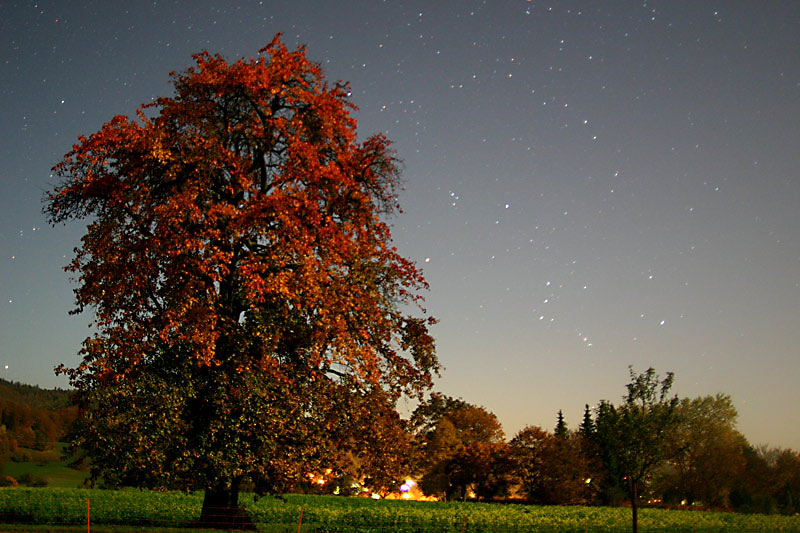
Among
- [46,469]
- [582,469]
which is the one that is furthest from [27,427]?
[582,469]

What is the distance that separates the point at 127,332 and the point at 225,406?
3.10 m

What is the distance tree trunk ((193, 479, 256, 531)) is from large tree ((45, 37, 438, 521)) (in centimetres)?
159

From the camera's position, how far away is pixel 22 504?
25453mm

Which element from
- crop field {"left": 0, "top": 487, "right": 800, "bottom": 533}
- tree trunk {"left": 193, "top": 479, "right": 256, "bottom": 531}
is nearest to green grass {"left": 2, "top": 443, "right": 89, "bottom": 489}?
crop field {"left": 0, "top": 487, "right": 800, "bottom": 533}

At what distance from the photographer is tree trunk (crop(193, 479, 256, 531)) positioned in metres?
19.0

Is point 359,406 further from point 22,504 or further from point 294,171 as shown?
point 22,504

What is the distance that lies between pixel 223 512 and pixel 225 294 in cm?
662

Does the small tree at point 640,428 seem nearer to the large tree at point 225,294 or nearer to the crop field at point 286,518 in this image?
the crop field at point 286,518

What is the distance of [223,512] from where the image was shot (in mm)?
19391

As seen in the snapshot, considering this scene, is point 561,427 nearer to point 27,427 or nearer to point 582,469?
point 582,469

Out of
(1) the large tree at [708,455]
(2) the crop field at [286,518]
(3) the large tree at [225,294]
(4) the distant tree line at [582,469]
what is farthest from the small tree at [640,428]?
(1) the large tree at [708,455]

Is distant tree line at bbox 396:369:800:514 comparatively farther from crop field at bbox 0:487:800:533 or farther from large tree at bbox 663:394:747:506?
crop field at bbox 0:487:800:533

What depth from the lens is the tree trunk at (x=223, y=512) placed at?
19.0 m

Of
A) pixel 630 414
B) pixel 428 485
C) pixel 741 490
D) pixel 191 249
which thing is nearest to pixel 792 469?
pixel 741 490
